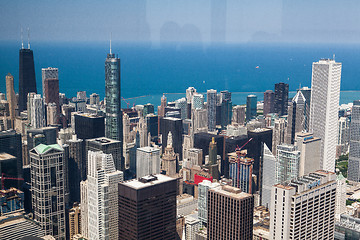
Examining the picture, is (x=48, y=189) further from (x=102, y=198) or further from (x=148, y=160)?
(x=148, y=160)

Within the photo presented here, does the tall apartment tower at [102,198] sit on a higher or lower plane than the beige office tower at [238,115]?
lower

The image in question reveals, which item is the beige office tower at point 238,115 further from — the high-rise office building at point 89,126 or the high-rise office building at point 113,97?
the high-rise office building at point 89,126

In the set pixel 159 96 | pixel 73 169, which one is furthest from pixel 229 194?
pixel 159 96

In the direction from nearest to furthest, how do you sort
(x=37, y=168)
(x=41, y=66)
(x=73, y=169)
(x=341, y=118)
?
1. (x=37, y=168)
2. (x=73, y=169)
3. (x=41, y=66)
4. (x=341, y=118)

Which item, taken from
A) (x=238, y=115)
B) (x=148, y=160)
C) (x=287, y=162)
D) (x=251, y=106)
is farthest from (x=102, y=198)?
(x=251, y=106)

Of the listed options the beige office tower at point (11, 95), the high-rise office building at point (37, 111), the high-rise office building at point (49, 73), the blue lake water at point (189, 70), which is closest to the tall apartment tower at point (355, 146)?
the blue lake water at point (189, 70)

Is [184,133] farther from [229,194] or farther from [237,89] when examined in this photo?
[229,194]
